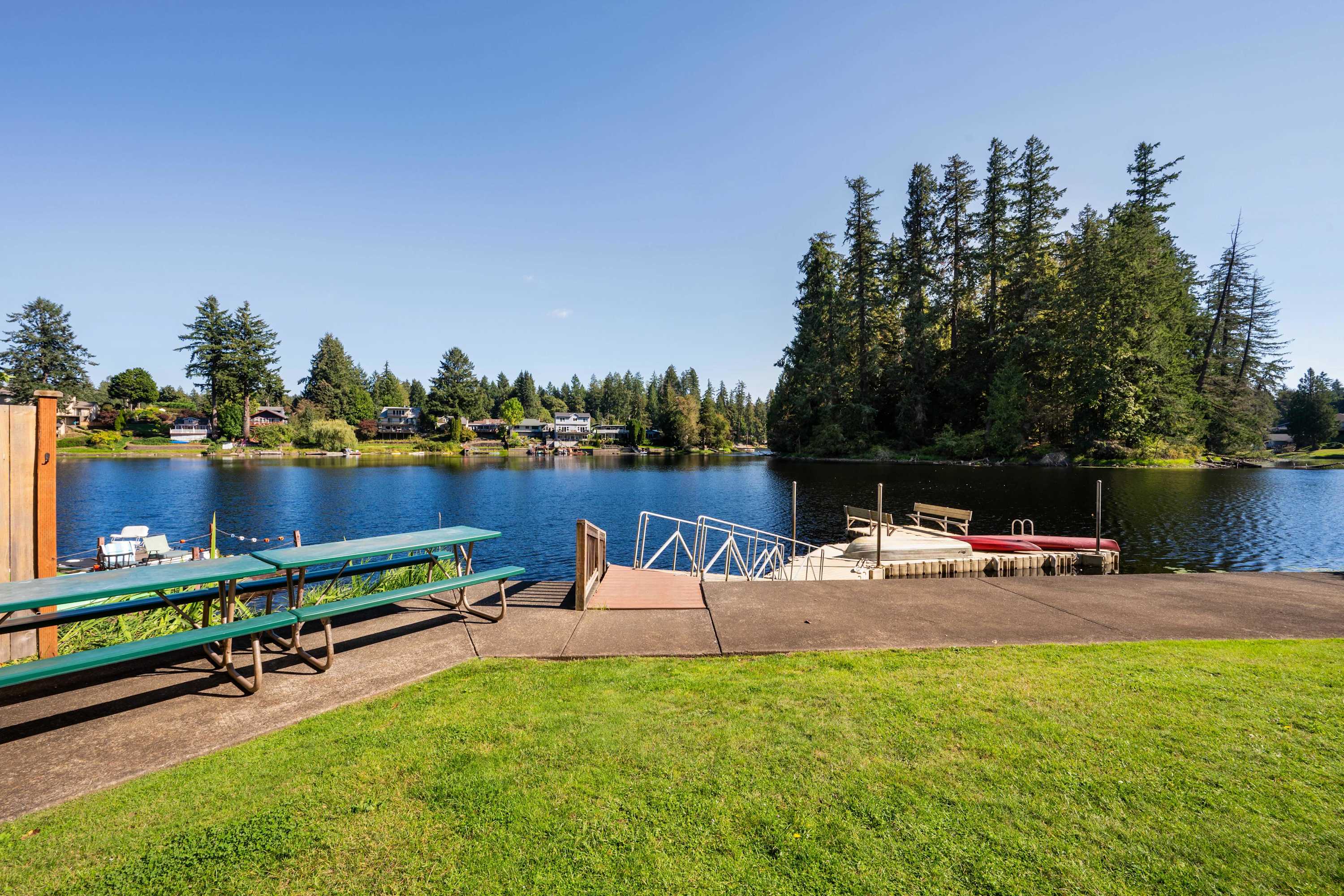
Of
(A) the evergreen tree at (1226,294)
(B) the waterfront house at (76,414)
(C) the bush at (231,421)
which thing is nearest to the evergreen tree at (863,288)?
(A) the evergreen tree at (1226,294)

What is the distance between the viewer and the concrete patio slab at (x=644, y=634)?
18.7ft

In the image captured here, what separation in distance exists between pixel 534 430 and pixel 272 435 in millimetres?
54901

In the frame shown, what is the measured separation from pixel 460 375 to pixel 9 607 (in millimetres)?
128631

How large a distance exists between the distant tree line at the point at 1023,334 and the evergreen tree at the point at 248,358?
304 ft

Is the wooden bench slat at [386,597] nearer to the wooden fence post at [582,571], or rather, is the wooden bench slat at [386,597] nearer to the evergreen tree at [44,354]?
the wooden fence post at [582,571]

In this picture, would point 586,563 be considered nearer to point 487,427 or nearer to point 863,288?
point 863,288

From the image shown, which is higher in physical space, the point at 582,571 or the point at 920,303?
the point at 920,303

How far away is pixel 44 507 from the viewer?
5051 mm

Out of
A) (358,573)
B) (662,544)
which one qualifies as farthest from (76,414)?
(358,573)

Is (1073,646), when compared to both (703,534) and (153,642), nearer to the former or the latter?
(703,534)

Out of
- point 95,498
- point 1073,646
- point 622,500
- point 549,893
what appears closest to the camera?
point 549,893

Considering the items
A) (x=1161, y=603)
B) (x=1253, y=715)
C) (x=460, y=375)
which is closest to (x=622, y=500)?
(x=1161, y=603)

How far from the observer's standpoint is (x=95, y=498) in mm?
34656

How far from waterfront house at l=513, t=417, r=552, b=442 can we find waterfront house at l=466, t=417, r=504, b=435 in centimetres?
495
